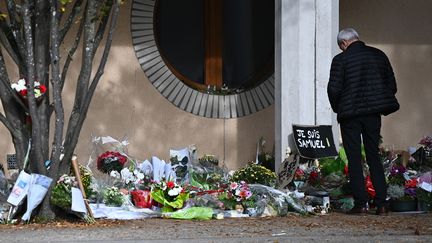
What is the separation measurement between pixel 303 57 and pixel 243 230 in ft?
10.1

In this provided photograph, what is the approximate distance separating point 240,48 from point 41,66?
4.17 m

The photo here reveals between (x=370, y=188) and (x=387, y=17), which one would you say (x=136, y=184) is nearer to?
(x=370, y=188)

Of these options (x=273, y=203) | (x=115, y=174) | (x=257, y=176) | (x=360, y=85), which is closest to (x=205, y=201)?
(x=273, y=203)

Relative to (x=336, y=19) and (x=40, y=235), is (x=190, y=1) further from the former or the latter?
(x=40, y=235)

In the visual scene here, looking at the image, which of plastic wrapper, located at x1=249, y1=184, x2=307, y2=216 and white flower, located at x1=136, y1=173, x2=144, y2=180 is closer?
plastic wrapper, located at x1=249, y1=184, x2=307, y2=216

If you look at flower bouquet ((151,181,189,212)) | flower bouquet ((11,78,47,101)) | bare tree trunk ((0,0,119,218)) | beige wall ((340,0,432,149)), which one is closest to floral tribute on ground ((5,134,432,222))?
flower bouquet ((151,181,189,212))

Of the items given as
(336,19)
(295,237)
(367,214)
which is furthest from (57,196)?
(336,19)

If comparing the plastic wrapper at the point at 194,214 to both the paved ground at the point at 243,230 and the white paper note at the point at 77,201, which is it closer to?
the paved ground at the point at 243,230

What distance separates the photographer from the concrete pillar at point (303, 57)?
37.4 ft

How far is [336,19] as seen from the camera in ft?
37.8

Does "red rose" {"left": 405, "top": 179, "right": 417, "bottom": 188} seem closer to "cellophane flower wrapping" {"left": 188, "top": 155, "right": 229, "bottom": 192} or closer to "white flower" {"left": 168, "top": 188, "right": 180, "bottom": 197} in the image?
"cellophane flower wrapping" {"left": 188, "top": 155, "right": 229, "bottom": 192}

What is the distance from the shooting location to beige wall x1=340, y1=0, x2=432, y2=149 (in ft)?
43.4

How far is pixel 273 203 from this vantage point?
10164 millimetres

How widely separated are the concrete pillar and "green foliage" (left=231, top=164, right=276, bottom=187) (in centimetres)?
42
